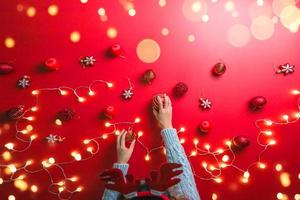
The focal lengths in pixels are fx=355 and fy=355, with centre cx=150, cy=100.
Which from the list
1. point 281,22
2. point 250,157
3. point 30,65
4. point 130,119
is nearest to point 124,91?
point 130,119

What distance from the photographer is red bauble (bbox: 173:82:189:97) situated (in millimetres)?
1675

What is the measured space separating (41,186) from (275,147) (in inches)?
43.7

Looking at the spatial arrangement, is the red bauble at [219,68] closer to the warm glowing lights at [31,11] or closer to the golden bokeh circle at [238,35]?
the golden bokeh circle at [238,35]

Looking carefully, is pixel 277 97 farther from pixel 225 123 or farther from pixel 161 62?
pixel 161 62

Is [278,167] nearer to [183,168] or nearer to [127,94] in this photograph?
[183,168]

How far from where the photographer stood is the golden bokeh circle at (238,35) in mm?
1767

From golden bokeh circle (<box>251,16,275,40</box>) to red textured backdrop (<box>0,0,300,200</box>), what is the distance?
1.2 inches

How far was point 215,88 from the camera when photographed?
1.74 metres

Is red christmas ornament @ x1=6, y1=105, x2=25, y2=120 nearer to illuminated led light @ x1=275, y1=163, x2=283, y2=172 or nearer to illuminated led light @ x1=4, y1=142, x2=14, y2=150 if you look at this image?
illuminated led light @ x1=4, y1=142, x2=14, y2=150

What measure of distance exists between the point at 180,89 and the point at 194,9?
42cm

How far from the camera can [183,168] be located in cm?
144

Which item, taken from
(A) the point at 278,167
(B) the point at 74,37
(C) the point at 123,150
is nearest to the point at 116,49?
(B) the point at 74,37

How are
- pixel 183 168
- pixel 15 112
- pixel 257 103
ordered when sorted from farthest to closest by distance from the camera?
pixel 257 103 → pixel 15 112 → pixel 183 168

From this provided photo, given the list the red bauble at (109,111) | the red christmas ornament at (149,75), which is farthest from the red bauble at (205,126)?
the red bauble at (109,111)
